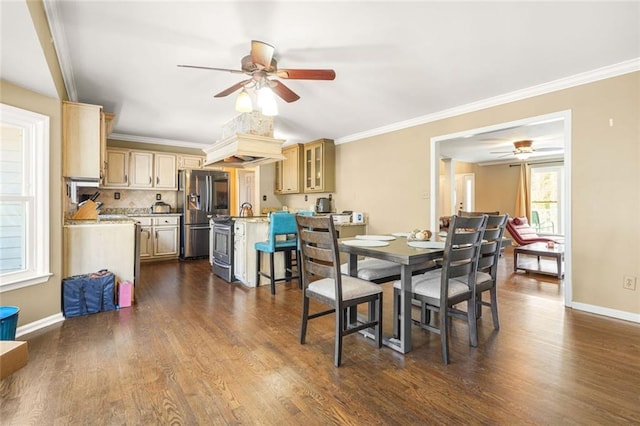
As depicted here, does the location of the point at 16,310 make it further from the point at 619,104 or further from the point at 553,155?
the point at 553,155

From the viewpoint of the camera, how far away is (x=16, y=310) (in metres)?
2.23

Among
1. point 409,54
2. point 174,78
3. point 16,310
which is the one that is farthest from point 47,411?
point 409,54

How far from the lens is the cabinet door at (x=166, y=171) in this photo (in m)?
→ 5.95

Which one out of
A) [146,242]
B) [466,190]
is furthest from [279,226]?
[466,190]

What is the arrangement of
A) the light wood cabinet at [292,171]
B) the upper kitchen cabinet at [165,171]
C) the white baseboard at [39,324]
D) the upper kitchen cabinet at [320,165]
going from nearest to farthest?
the white baseboard at [39,324]
the upper kitchen cabinet at [165,171]
the upper kitchen cabinet at [320,165]
the light wood cabinet at [292,171]

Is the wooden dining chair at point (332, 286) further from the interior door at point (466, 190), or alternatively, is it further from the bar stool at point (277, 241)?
the interior door at point (466, 190)

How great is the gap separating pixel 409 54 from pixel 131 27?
2.22 m

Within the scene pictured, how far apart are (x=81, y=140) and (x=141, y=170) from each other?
2701mm

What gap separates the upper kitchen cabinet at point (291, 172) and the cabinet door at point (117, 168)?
2943 millimetres

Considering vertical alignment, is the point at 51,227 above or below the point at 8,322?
above

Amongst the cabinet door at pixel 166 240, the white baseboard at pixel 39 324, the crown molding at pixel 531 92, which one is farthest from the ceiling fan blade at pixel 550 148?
the white baseboard at pixel 39 324

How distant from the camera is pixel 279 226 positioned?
373 cm

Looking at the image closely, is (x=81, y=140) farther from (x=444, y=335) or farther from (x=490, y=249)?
(x=490, y=249)

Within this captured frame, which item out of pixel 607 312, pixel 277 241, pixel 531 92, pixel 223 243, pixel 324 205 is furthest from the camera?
pixel 324 205
